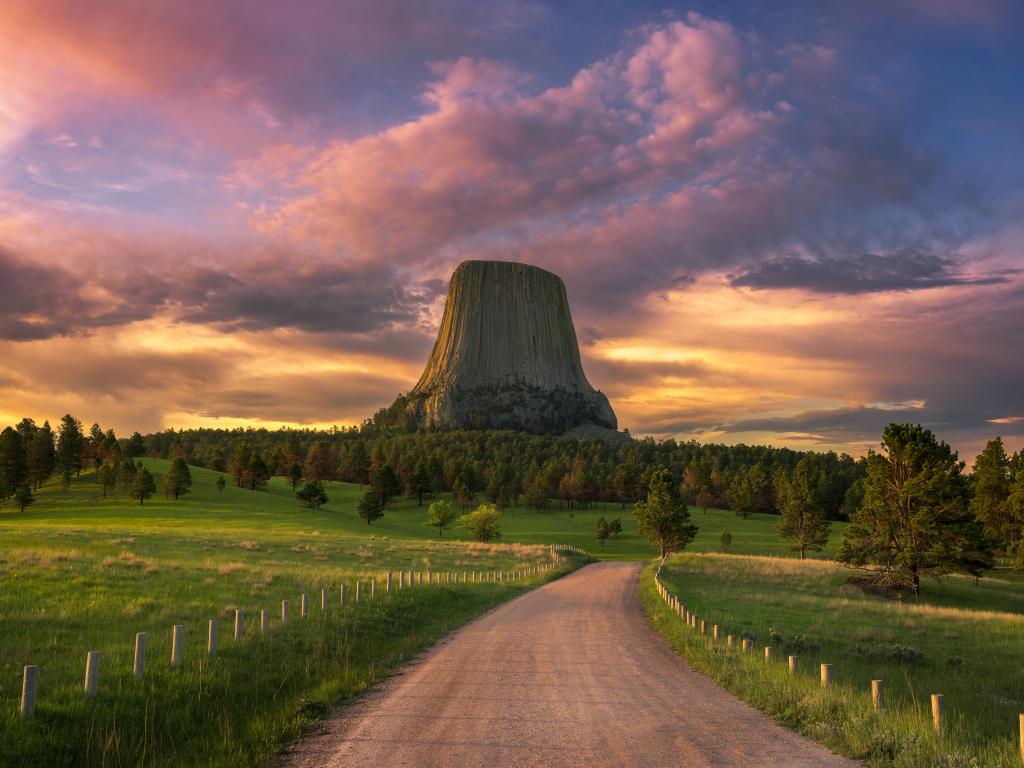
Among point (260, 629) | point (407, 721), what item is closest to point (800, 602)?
point (260, 629)

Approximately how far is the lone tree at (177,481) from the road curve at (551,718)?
92.9m

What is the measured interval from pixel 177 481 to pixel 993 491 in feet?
331

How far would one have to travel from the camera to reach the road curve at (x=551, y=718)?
28.2 feet

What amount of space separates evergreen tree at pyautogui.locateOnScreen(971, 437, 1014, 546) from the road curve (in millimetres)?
69703

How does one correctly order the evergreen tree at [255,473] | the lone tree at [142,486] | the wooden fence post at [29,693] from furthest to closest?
the evergreen tree at [255,473], the lone tree at [142,486], the wooden fence post at [29,693]

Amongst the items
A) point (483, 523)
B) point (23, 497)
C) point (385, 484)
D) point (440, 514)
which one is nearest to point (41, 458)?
point (23, 497)

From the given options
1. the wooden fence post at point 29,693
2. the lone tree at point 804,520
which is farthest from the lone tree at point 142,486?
the wooden fence post at point 29,693

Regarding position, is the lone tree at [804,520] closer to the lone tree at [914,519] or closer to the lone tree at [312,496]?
the lone tree at [914,519]

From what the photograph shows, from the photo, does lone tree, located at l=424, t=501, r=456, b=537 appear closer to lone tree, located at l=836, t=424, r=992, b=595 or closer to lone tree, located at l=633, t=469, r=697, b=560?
lone tree, located at l=633, t=469, r=697, b=560

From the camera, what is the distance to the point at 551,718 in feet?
34.1

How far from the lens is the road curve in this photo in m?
8.59

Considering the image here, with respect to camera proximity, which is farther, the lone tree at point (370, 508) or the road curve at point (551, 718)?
the lone tree at point (370, 508)

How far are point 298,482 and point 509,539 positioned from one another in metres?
62.2

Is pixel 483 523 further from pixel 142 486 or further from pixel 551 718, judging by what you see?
pixel 551 718
